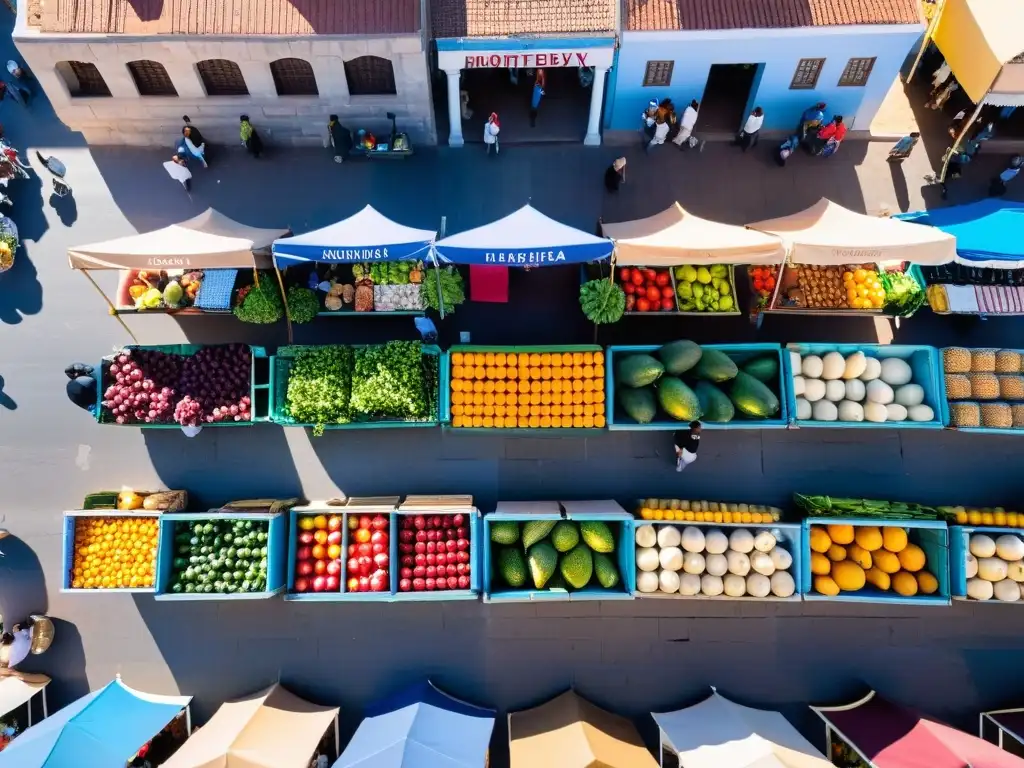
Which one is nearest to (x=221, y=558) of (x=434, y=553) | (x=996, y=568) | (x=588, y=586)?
(x=434, y=553)

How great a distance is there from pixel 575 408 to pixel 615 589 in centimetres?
317

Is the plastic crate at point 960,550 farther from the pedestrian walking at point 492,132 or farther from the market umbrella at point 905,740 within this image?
the pedestrian walking at point 492,132

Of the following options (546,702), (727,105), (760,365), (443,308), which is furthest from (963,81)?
(546,702)

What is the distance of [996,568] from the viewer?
9562 mm

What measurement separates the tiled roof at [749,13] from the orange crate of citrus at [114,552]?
12585 mm

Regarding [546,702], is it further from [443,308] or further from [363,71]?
[363,71]

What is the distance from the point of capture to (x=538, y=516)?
31.1 ft

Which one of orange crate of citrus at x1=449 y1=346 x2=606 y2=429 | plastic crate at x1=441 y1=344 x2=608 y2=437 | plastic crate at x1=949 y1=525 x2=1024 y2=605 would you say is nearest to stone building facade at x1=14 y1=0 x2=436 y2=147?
plastic crate at x1=441 y1=344 x2=608 y2=437

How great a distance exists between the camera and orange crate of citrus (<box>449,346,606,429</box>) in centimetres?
968

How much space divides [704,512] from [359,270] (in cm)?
765

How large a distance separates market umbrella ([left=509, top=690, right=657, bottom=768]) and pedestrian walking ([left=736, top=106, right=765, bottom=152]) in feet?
38.3

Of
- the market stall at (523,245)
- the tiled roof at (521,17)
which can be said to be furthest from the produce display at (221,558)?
the tiled roof at (521,17)

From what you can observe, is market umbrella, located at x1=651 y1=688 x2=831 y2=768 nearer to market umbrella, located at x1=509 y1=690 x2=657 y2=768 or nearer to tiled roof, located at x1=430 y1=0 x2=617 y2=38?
market umbrella, located at x1=509 y1=690 x2=657 y2=768

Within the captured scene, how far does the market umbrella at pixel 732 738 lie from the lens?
866 cm
